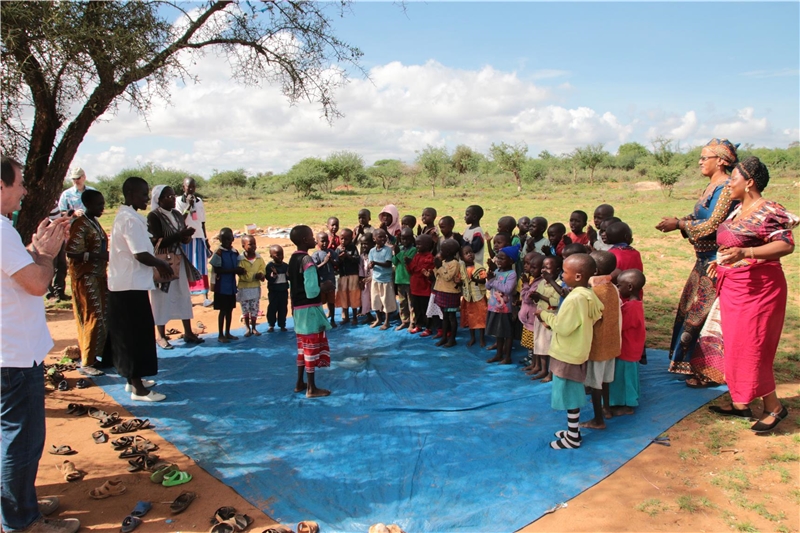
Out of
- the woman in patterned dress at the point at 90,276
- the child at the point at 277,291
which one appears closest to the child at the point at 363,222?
the child at the point at 277,291

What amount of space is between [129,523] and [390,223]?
479cm

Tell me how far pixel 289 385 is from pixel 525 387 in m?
2.20

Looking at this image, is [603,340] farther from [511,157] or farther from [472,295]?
[511,157]

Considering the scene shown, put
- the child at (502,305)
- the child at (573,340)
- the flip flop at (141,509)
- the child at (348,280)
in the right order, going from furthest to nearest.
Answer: the child at (348,280)
the child at (502,305)
the child at (573,340)
the flip flop at (141,509)

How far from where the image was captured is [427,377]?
16.5 feet

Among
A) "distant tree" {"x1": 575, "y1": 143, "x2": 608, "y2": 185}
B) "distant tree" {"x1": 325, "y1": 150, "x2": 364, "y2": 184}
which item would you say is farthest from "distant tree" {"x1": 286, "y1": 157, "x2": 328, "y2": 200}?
"distant tree" {"x1": 575, "y1": 143, "x2": 608, "y2": 185}

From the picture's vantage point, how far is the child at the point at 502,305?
533cm

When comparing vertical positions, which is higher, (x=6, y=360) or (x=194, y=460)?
(x=6, y=360)

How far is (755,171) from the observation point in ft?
12.2

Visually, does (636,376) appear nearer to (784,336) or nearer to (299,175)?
(784,336)

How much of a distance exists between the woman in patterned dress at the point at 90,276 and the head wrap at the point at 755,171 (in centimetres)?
532

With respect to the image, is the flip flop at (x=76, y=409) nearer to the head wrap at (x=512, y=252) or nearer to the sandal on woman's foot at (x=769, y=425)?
the head wrap at (x=512, y=252)

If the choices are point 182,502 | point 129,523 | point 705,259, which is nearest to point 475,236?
point 705,259

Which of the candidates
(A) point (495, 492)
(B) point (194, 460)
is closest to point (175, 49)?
(B) point (194, 460)
